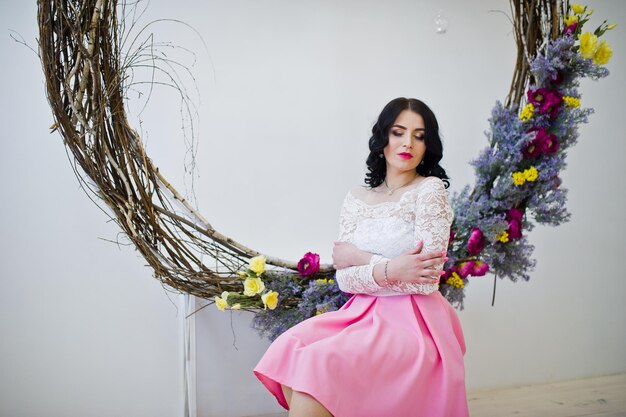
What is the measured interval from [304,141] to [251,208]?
43 cm

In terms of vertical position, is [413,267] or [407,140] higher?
[407,140]

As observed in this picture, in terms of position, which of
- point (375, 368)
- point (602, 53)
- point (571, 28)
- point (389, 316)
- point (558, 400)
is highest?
point (571, 28)

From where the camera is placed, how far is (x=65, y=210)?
2.81 metres

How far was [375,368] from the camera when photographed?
183 centimetres

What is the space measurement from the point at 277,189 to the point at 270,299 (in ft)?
2.93

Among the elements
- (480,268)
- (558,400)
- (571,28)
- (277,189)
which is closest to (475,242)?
(480,268)

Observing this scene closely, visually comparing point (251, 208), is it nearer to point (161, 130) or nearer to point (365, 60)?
point (161, 130)

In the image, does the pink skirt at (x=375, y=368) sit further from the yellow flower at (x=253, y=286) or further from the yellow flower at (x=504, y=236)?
the yellow flower at (x=504, y=236)

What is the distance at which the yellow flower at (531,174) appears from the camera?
7.84 ft

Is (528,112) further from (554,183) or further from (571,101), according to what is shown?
(554,183)

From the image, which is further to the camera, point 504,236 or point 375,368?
point 504,236

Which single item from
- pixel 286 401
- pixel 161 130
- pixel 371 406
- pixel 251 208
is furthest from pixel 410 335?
pixel 161 130

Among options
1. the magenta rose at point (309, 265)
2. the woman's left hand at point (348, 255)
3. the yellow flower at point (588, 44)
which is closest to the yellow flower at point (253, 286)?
the magenta rose at point (309, 265)

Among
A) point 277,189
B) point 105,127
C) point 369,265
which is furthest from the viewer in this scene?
point 277,189
